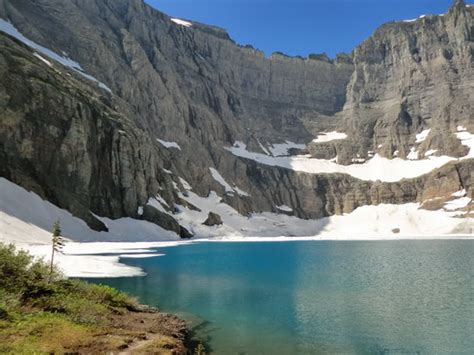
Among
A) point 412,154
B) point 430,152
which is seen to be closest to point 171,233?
point 430,152

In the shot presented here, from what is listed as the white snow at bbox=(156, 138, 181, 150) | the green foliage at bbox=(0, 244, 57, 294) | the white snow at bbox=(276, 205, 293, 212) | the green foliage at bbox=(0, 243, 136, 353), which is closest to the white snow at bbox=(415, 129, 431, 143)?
the white snow at bbox=(276, 205, 293, 212)

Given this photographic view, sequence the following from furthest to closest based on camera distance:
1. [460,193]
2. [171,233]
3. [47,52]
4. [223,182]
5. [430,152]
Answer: [430,152] → [460,193] → [223,182] → [47,52] → [171,233]

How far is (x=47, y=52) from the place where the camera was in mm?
113375

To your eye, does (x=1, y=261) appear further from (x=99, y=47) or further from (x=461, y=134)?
(x=461, y=134)

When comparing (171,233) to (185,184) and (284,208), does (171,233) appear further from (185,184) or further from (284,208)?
(284,208)

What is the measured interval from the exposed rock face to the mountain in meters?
2.47

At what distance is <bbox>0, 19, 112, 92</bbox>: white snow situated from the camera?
105 meters

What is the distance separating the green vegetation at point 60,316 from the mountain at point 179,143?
4964 centimetres

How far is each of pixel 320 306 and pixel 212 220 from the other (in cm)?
10224

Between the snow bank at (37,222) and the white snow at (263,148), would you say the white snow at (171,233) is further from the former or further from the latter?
the white snow at (263,148)

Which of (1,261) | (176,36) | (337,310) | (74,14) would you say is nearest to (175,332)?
(1,261)

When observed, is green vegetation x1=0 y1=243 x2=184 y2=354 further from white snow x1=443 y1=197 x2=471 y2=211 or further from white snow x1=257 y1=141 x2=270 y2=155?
white snow x1=257 y1=141 x2=270 y2=155

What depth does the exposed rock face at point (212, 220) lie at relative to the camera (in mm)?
123688

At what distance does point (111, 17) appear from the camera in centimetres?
15662
